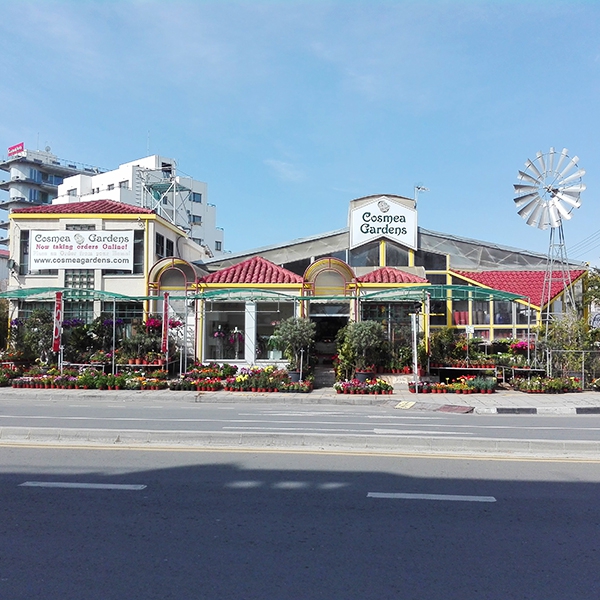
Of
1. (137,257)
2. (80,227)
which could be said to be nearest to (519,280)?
(137,257)

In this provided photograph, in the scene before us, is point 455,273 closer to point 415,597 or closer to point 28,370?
point 28,370

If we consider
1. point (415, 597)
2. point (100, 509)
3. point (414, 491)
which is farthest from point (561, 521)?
point (100, 509)

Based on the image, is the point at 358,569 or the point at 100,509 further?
the point at 100,509

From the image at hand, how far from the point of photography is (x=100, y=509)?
6266mm

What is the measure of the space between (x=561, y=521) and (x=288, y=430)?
6.04 m

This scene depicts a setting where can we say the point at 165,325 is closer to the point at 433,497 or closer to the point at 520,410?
the point at 520,410

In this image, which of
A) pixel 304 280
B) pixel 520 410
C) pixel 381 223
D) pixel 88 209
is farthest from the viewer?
pixel 381 223

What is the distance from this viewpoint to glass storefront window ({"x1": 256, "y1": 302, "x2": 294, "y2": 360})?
2477 centimetres

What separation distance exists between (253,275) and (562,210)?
12455 mm

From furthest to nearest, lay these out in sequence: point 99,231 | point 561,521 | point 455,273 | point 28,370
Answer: point 455,273, point 99,231, point 28,370, point 561,521

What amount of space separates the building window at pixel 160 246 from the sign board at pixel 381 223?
29.0ft

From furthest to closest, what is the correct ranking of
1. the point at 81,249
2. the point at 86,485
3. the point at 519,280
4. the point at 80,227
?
the point at 519,280 < the point at 80,227 < the point at 81,249 < the point at 86,485

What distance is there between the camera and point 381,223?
28.4m

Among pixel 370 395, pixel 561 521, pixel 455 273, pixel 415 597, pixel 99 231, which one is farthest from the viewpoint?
pixel 455 273
